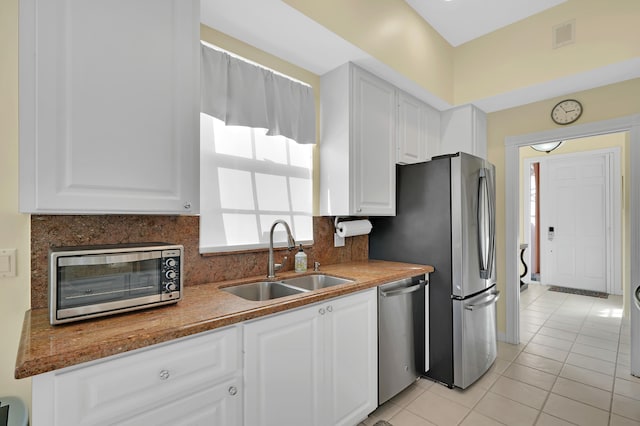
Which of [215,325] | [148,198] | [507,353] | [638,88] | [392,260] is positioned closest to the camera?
[215,325]

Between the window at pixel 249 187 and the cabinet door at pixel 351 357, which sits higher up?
the window at pixel 249 187

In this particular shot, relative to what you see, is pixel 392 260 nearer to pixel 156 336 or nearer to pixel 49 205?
pixel 156 336

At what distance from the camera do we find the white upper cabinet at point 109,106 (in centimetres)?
107

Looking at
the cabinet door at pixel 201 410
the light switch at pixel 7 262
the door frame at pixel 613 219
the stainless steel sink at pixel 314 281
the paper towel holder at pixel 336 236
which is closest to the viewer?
the cabinet door at pixel 201 410

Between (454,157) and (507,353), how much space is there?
2.04 m

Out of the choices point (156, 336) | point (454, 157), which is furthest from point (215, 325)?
point (454, 157)

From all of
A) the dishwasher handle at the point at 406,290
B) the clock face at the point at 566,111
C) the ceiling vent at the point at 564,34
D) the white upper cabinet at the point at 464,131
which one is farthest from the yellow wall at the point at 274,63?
the clock face at the point at 566,111

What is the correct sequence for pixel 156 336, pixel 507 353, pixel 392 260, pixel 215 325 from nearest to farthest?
pixel 156 336 → pixel 215 325 → pixel 392 260 → pixel 507 353

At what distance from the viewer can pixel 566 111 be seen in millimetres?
2887

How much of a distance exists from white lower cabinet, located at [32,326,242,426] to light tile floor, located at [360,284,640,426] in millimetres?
1154

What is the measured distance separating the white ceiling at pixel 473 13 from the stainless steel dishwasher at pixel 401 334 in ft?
7.46

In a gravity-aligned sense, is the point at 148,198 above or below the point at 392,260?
above

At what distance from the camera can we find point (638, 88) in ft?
8.30

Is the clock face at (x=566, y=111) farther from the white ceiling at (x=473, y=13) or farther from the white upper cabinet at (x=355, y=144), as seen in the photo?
the white upper cabinet at (x=355, y=144)
